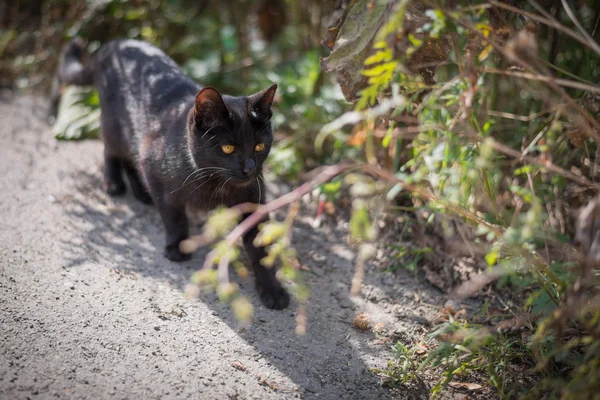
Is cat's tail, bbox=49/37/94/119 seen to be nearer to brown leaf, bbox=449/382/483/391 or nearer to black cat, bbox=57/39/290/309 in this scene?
black cat, bbox=57/39/290/309

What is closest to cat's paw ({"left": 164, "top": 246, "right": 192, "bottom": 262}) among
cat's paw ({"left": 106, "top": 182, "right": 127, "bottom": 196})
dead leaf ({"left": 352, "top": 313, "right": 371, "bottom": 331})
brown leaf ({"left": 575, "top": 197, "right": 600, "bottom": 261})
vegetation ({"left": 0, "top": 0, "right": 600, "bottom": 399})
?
vegetation ({"left": 0, "top": 0, "right": 600, "bottom": 399})

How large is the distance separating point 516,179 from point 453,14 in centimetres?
155

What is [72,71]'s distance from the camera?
146 inches

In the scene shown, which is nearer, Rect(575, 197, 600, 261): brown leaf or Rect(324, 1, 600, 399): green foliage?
Rect(575, 197, 600, 261): brown leaf

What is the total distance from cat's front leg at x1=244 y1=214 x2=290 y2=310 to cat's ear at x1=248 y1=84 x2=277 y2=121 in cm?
59

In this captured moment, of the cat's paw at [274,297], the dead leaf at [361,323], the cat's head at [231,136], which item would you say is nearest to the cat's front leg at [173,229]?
the cat's head at [231,136]

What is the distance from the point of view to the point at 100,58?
346 centimetres

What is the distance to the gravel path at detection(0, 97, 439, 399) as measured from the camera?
2.00 meters

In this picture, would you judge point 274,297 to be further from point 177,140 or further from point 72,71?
point 72,71

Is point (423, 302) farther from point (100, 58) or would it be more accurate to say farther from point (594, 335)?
point (100, 58)

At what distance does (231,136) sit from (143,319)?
94 centimetres

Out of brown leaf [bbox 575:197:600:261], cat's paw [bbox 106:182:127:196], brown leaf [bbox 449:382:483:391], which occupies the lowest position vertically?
brown leaf [bbox 449:382:483:391]

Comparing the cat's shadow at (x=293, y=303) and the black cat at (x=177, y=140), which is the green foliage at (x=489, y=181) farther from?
the black cat at (x=177, y=140)

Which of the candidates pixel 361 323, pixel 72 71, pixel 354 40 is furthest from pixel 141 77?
pixel 361 323
